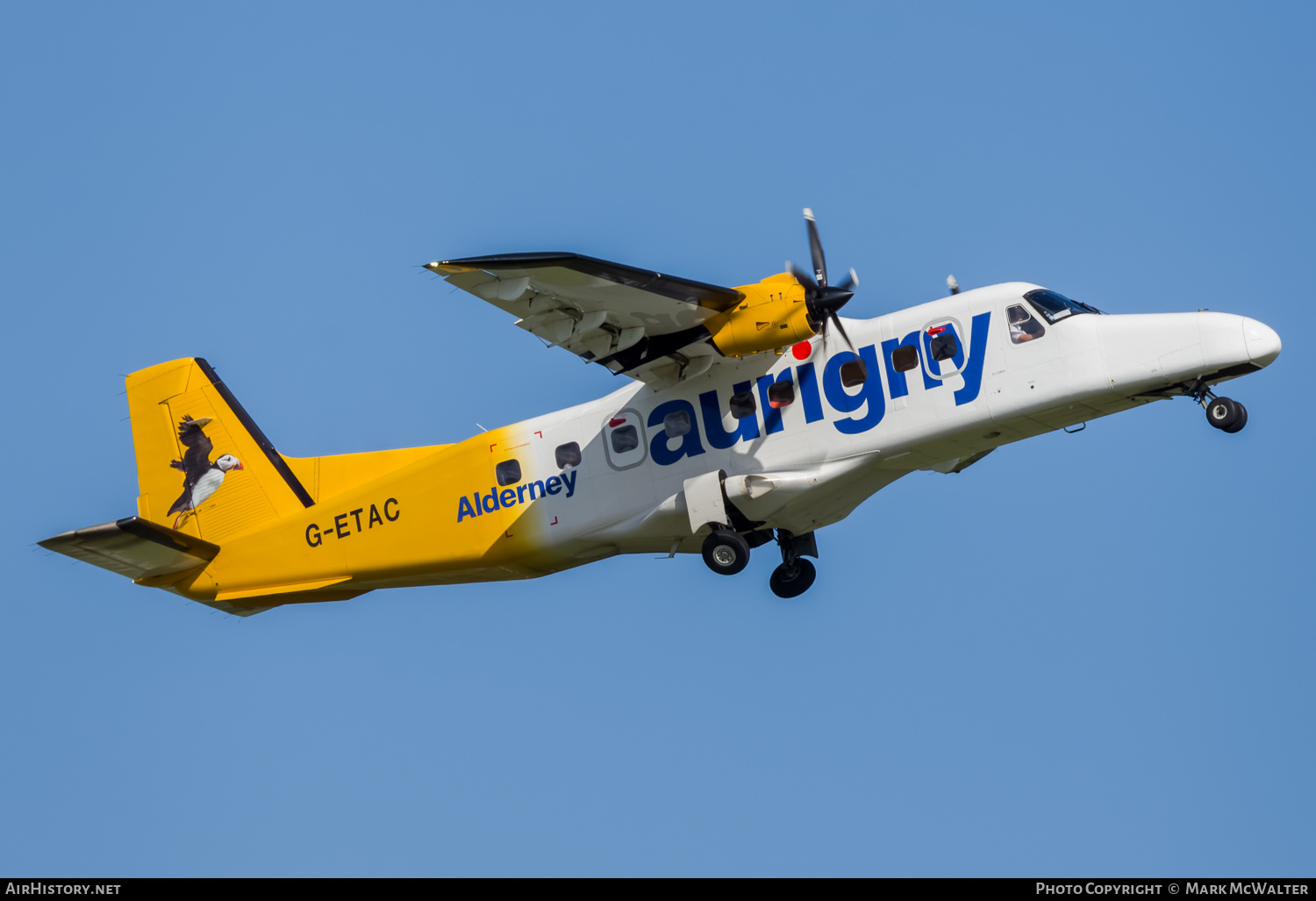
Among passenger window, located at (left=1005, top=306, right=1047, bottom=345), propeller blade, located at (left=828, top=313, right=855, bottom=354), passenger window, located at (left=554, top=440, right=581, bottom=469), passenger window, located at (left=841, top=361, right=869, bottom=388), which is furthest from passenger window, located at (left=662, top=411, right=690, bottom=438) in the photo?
passenger window, located at (left=1005, top=306, right=1047, bottom=345)

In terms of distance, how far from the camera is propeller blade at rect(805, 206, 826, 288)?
1576 centimetres

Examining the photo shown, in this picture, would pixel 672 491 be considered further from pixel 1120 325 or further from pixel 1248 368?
pixel 1248 368

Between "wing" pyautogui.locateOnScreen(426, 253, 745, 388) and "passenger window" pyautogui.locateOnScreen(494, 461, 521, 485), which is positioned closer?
"wing" pyautogui.locateOnScreen(426, 253, 745, 388)

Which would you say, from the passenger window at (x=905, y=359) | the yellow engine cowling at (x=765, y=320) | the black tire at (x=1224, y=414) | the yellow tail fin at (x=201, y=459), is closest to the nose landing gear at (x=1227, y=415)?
the black tire at (x=1224, y=414)

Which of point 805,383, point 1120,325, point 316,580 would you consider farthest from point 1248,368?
point 316,580

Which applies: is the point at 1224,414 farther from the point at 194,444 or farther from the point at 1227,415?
the point at 194,444

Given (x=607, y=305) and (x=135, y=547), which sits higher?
(x=607, y=305)

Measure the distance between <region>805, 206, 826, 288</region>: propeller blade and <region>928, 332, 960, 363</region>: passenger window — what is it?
147cm

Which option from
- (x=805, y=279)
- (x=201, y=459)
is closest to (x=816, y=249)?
(x=805, y=279)

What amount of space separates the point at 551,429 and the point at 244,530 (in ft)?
15.6

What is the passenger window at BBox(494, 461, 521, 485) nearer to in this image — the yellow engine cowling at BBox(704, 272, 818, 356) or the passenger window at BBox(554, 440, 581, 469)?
the passenger window at BBox(554, 440, 581, 469)

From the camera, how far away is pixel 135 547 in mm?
Result: 17469

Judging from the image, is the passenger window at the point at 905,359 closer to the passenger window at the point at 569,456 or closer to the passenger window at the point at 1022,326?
the passenger window at the point at 1022,326

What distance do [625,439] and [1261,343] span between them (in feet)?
24.2
